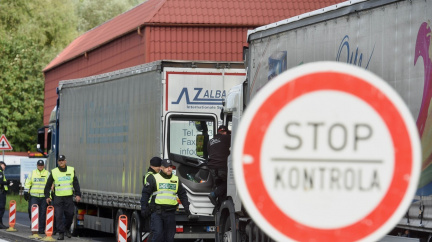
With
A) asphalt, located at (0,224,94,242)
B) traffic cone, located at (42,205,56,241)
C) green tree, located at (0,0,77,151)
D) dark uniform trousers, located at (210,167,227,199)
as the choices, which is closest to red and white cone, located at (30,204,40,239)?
asphalt, located at (0,224,94,242)

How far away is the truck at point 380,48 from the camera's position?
33.2 feet

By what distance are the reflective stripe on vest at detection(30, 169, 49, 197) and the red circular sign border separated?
22678 mm

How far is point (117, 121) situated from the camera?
21.6 metres

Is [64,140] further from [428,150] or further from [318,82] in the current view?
[318,82]

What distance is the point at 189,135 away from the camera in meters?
19.1

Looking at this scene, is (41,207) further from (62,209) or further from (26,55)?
(26,55)

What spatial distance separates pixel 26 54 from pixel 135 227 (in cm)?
4993

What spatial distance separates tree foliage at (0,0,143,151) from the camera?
68.5 m

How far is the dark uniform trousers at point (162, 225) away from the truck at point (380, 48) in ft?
7.98

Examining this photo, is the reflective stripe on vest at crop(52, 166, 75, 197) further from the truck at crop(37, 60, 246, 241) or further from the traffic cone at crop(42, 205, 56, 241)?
the truck at crop(37, 60, 246, 241)

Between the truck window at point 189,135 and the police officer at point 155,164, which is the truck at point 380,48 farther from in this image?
the truck window at point 189,135

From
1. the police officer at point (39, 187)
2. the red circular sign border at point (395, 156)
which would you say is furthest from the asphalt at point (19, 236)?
the red circular sign border at point (395, 156)

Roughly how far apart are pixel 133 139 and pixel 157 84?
1715 millimetres

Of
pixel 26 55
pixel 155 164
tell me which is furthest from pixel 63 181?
pixel 26 55
